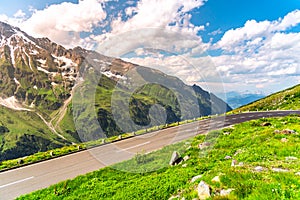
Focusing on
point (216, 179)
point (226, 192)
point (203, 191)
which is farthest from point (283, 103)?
point (226, 192)

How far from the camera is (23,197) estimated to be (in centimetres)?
1203

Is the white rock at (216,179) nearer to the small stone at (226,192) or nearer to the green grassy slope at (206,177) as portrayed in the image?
the green grassy slope at (206,177)

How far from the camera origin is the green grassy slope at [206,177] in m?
7.02

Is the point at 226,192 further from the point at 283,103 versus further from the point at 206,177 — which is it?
the point at 283,103

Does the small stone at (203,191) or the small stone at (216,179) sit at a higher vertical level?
the small stone at (216,179)

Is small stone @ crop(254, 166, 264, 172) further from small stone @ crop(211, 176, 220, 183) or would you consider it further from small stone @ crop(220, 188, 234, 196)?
small stone @ crop(220, 188, 234, 196)

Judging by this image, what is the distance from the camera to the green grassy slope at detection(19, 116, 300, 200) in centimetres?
702

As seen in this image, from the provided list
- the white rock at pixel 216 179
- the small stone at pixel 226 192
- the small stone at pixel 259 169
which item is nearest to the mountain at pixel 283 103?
the small stone at pixel 259 169

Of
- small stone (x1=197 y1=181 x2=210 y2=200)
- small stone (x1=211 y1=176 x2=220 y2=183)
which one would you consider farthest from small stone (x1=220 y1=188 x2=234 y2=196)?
small stone (x1=211 y1=176 x2=220 y2=183)

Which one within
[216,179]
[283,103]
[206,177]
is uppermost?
[216,179]

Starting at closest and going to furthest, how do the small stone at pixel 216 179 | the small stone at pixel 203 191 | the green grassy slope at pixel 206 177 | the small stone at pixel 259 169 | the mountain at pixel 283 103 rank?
the green grassy slope at pixel 206 177
the small stone at pixel 203 191
the small stone at pixel 216 179
the small stone at pixel 259 169
the mountain at pixel 283 103

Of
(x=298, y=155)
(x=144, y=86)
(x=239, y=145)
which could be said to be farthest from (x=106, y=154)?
(x=298, y=155)

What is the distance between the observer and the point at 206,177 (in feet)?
30.3

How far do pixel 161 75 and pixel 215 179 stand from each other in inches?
356
